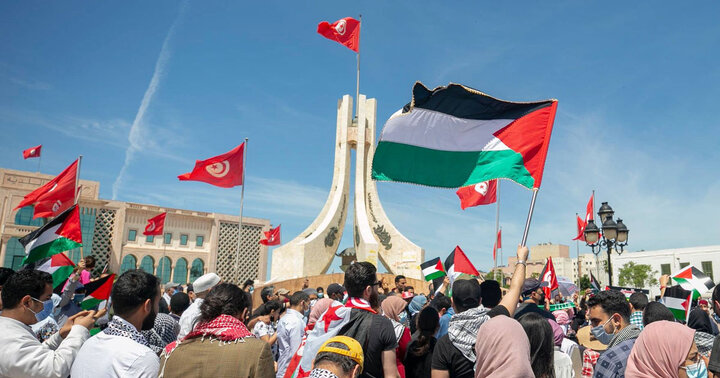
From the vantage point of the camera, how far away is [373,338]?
106 inches

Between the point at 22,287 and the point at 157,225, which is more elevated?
the point at 157,225

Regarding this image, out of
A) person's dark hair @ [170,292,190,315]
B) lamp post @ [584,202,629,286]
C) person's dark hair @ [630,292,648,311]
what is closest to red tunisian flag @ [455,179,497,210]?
lamp post @ [584,202,629,286]

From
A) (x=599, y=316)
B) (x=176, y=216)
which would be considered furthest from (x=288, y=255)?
(x=176, y=216)

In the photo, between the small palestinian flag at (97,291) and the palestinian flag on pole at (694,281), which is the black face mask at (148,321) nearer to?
the small palestinian flag at (97,291)

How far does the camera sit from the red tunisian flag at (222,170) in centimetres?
1330

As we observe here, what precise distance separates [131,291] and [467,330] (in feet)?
6.06

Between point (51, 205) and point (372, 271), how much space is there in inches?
421

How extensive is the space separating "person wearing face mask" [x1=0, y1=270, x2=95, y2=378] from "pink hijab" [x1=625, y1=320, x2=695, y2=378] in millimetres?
2988

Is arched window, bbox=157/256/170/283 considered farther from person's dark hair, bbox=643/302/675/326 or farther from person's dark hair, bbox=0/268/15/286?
person's dark hair, bbox=643/302/675/326

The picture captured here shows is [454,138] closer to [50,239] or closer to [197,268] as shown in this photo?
[50,239]

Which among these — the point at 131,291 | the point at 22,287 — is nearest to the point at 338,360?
the point at 131,291

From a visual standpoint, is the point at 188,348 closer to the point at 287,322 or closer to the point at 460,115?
the point at 287,322

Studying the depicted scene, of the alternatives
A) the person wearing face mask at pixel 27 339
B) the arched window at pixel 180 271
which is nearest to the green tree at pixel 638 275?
the arched window at pixel 180 271

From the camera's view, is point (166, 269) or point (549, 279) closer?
point (549, 279)
